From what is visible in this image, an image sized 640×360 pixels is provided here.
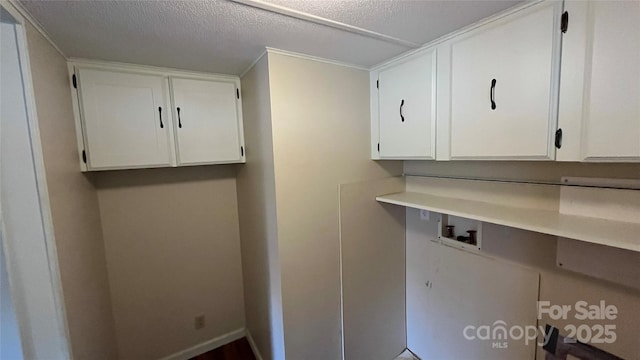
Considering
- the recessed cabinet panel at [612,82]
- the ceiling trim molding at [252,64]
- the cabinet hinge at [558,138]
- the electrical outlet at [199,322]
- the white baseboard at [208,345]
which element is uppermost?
the ceiling trim molding at [252,64]

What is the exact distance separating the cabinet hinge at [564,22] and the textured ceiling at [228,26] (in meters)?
0.19

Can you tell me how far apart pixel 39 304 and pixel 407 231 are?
212 cm

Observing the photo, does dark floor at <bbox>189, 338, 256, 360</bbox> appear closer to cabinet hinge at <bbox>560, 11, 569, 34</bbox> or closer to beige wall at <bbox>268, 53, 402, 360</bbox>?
beige wall at <bbox>268, 53, 402, 360</bbox>

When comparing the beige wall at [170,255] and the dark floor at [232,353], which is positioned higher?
the beige wall at [170,255]

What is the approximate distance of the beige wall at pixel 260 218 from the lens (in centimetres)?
155

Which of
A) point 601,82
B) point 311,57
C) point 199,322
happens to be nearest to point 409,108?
point 311,57

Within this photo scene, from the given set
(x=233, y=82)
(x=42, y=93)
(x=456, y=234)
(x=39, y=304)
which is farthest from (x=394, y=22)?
(x=39, y=304)

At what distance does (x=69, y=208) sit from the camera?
1.27 metres

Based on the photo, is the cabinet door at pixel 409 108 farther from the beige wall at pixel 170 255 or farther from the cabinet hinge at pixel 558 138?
the beige wall at pixel 170 255

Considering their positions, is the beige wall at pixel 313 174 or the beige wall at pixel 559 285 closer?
the beige wall at pixel 559 285

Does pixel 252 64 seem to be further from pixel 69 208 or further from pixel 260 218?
→ pixel 69 208

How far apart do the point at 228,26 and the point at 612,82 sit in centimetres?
148

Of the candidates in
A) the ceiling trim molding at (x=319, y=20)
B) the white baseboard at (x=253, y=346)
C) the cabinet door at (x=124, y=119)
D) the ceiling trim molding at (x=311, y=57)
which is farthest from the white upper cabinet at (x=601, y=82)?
the white baseboard at (x=253, y=346)

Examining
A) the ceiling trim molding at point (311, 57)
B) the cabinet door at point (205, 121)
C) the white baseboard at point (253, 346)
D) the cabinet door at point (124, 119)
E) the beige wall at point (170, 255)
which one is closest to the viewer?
the ceiling trim molding at point (311, 57)
